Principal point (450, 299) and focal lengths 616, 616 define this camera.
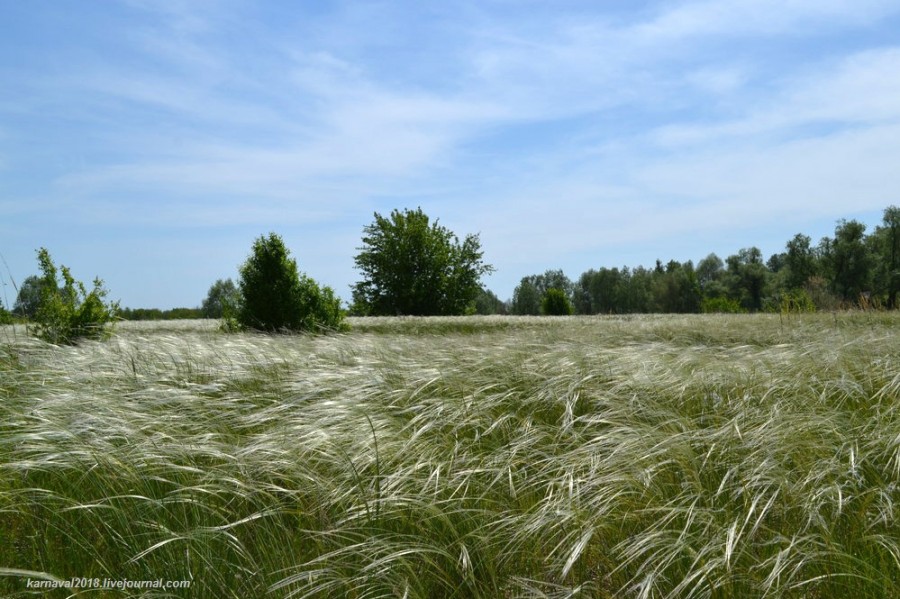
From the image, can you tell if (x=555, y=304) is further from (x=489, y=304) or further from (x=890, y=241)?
(x=489, y=304)

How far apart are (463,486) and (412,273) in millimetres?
35915

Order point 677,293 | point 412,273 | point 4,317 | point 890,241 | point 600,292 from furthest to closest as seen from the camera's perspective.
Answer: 1. point 600,292
2. point 677,293
3. point 890,241
4. point 412,273
5. point 4,317

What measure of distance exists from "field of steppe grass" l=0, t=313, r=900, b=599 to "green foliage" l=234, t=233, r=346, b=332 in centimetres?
807

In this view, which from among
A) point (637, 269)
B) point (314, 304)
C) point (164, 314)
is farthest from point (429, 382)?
point (637, 269)

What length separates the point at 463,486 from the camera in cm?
262

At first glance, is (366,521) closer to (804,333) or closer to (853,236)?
(804,333)

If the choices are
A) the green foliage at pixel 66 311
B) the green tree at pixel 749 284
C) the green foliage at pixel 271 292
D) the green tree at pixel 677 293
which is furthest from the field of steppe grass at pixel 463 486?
the green tree at pixel 677 293

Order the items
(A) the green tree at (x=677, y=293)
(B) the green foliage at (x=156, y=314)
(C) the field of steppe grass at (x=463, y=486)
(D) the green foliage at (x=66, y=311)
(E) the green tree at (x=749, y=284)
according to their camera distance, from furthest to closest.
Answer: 1. (A) the green tree at (x=677, y=293)
2. (E) the green tree at (x=749, y=284)
3. (B) the green foliage at (x=156, y=314)
4. (D) the green foliage at (x=66, y=311)
5. (C) the field of steppe grass at (x=463, y=486)

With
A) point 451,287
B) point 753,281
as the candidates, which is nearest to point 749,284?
point 753,281

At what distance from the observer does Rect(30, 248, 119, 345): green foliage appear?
839 cm

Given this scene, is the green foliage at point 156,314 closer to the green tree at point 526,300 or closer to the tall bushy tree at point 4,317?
the tall bushy tree at point 4,317

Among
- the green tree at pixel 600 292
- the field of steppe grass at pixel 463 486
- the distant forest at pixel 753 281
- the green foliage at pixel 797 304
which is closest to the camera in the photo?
the field of steppe grass at pixel 463 486

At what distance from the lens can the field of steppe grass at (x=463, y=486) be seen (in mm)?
1930

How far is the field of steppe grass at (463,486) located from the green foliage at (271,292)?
26.5ft
